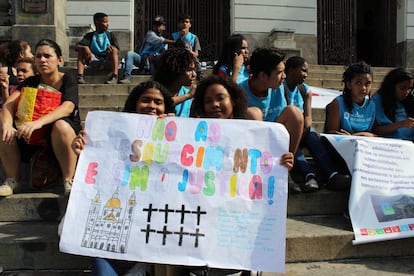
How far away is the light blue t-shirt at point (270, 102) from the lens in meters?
3.79

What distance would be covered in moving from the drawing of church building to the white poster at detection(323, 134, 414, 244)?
1.59 meters

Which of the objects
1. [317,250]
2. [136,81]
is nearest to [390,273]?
[317,250]

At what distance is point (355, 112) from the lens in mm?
3939

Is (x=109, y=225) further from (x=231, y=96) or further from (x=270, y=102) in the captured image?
(x=270, y=102)

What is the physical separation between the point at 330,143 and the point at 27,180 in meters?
2.57

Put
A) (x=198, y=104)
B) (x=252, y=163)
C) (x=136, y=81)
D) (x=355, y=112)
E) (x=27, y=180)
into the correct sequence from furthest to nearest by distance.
→ (x=136, y=81), (x=355, y=112), (x=27, y=180), (x=198, y=104), (x=252, y=163)

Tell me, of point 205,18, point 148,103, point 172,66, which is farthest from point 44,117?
point 205,18

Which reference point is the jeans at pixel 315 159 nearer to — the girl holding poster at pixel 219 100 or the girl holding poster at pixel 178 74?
the girl holding poster at pixel 219 100

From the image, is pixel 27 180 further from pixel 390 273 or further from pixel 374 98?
pixel 374 98

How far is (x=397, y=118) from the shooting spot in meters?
4.07

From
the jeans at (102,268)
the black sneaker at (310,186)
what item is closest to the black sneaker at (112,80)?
the black sneaker at (310,186)

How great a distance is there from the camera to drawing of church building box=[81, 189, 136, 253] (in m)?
2.43

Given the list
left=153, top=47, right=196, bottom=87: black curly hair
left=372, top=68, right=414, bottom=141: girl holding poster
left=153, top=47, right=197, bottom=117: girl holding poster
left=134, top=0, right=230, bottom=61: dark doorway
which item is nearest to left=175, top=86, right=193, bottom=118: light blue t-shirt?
left=153, top=47, right=197, bottom=117: girl holding poster

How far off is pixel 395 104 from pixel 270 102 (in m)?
1.25
